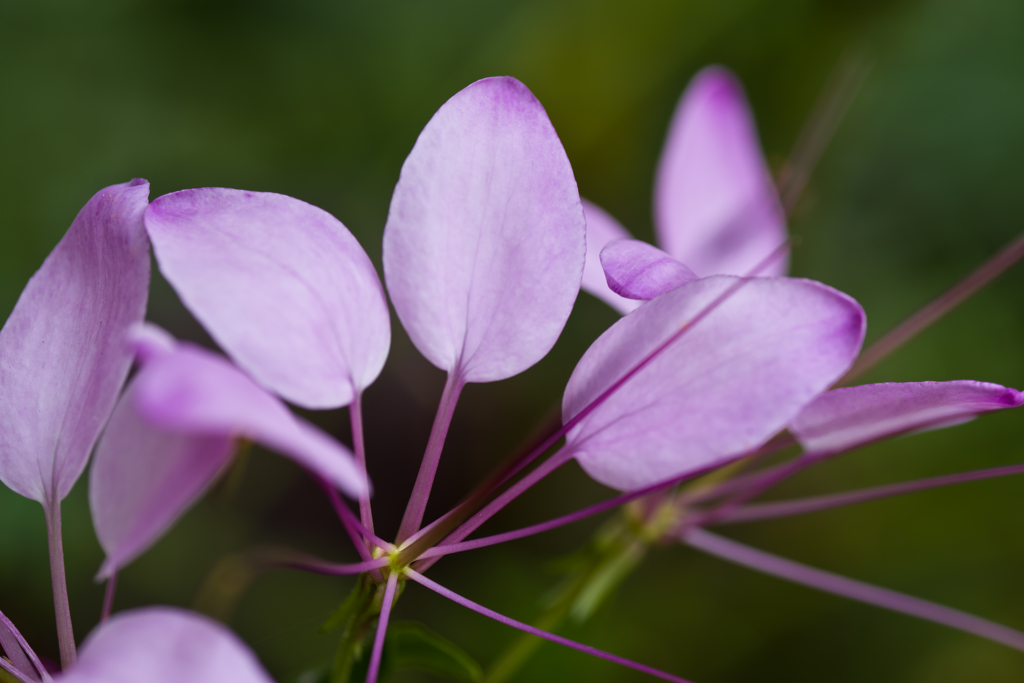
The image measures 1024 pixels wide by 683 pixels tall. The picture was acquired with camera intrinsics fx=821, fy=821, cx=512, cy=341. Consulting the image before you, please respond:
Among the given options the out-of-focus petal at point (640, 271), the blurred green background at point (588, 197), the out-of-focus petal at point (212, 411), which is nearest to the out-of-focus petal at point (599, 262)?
the out-of-focus petal at point (640, 271)

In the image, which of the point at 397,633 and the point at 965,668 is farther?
the point at 965,668

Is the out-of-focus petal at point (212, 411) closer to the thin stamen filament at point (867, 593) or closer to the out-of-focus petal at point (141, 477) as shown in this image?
the out-of-focus petal at point (141, 477)

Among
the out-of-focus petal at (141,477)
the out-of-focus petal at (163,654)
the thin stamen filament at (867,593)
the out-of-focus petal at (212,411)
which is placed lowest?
the thin stamen filament at (867,593)

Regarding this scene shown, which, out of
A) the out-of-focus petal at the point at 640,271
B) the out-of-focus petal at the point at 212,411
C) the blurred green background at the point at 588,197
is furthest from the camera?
the blurred green background at the point at 588,197

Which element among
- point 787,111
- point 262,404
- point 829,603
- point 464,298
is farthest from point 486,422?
point 262,404

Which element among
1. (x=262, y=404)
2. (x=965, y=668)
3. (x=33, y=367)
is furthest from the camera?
(x=965, y=668)

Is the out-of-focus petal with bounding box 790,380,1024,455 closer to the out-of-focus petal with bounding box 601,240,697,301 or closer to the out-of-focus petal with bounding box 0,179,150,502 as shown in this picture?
the out-of-focus petal with bounding box 601,240,697,301

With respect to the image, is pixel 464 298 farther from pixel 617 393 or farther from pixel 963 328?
pixel 963 328

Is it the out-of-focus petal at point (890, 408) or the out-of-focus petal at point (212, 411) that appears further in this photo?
the out-of-focus petal at point (890, 408)
